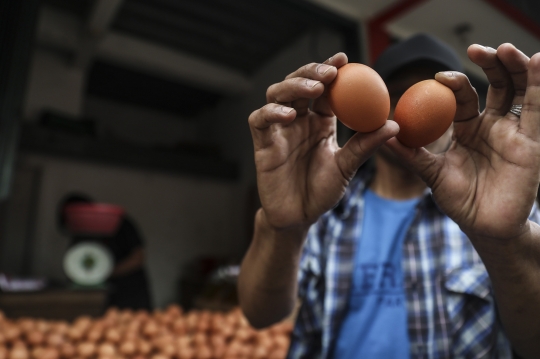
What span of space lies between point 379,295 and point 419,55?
0.63 meters

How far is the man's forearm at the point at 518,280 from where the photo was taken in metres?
0.67

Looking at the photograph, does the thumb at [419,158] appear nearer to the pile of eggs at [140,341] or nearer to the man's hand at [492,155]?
the man's hand at [492,155]

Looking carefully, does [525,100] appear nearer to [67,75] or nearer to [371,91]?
[371,91]

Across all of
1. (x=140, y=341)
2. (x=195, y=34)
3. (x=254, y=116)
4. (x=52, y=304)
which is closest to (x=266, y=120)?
(x=254, y=116)

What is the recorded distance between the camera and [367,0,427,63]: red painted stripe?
9.02 feet

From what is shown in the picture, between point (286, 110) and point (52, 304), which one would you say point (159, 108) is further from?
point (286, 110)

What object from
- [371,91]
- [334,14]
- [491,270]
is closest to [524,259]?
[491,270]

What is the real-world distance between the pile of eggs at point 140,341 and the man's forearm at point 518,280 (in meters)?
0.95

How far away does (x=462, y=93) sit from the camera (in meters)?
0.69

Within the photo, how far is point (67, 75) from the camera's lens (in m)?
4.98

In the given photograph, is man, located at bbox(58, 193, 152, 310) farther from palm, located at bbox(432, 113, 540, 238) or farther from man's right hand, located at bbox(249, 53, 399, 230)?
palm, located at bbox(432, 113, 540, 238)

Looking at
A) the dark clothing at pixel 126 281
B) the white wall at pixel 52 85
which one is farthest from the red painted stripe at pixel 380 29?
the white wall at pixel 52 85

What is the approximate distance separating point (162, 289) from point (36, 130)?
266 cm

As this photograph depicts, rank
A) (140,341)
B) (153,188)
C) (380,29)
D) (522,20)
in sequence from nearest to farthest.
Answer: (522,20)
(140,341)
(380,29)
(153,188)
